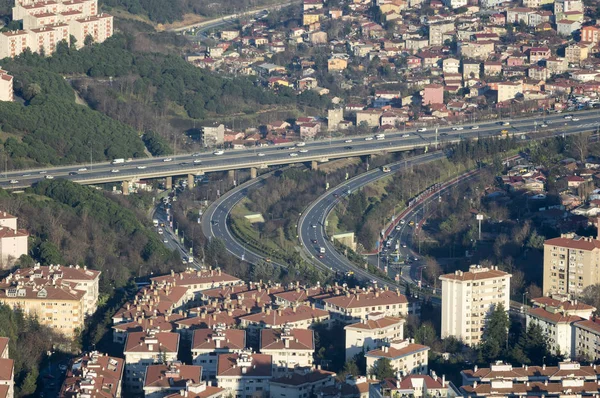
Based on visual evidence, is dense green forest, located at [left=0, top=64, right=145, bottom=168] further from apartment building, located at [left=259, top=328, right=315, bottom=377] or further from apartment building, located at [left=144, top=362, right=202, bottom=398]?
apartment building, located at [left=144, top=362, right=202, bottom=398]

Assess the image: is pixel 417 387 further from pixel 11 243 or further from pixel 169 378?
pixel 11 243

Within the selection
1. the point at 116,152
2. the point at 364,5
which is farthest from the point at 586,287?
the point at 364,5

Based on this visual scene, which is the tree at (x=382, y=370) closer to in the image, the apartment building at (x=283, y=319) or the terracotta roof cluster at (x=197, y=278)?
the apartment building at (x=283, y=319)

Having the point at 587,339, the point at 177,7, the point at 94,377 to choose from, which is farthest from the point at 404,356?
the point at 177,7

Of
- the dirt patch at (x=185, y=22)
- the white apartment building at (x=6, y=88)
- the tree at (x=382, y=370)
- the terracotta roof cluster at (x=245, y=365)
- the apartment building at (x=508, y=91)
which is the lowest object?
the tree at (x=382, y=370)

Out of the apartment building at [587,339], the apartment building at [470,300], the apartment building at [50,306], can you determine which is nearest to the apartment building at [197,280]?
the apartment building at [50,306]
